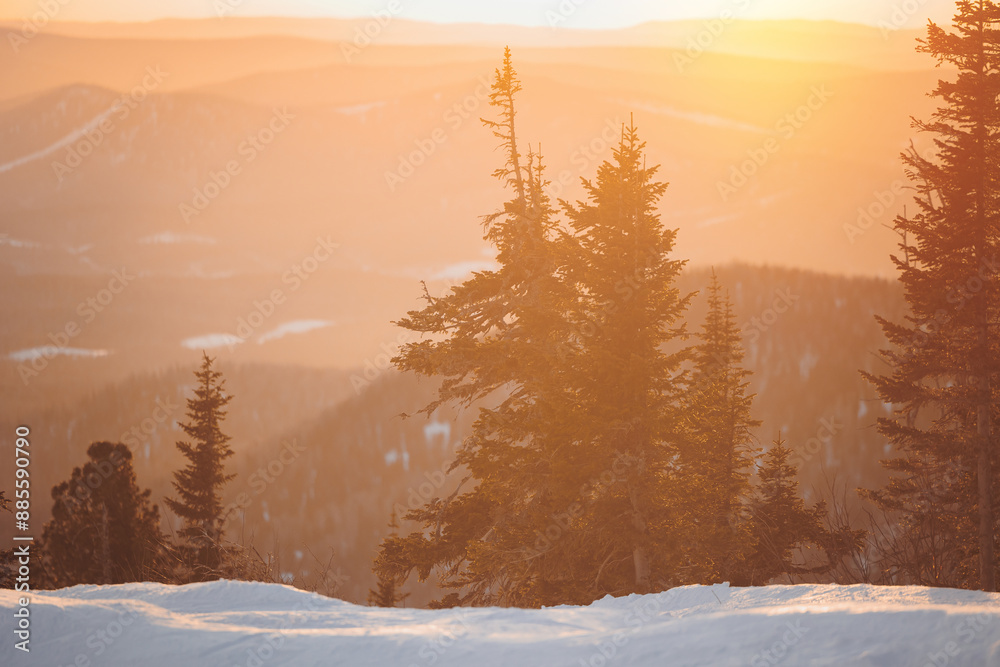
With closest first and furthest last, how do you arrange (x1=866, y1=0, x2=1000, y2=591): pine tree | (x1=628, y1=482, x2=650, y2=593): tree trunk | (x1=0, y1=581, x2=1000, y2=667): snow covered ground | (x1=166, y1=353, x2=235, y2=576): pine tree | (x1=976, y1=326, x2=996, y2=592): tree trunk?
(x1=0, y1=581, x2=1000, y2=667): snow covered ground, (x1=628, y1=482, x2=650, y2=593): tree trunk, (x1=976, y1=326, x2=996, y2=592): tree trunk, (x1=866, y1=0, x2=1000, y2=591): pine tree, (x1=166, y1=353, x2=235, y2=576): pine tree

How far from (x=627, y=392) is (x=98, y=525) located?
24600 millimetres

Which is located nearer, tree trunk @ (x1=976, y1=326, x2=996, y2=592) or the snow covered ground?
the snow covered ground

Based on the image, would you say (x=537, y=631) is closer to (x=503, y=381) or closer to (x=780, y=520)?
(x=503, y=381)

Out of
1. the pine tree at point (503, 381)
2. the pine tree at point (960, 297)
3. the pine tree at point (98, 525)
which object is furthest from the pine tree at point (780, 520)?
the pine tree at point (98, 525)

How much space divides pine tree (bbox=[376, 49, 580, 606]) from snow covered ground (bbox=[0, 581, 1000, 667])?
278 inches

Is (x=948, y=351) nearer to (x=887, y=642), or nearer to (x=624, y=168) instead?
(x=624, y=168)

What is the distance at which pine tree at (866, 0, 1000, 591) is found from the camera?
1636 cm

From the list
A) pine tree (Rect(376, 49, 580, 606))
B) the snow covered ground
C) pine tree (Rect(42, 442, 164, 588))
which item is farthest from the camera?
pine tree (Rect(42, 442, 164, 588))

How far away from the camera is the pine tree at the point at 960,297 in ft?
53.7

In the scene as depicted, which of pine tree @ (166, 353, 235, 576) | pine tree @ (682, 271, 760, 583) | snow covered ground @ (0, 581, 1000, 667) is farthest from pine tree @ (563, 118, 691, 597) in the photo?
pine tree @ (166, 353, 235, 576)

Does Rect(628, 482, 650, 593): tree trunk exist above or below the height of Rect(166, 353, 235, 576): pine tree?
below

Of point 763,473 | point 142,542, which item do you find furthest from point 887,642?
point 142,542

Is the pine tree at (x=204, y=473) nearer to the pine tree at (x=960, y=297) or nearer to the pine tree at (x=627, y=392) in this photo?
the pine tree at (x=627, y=392)

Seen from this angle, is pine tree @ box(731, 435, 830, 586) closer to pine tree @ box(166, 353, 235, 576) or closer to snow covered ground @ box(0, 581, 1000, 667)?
snow covered ground @ box(0, 581, 1000, 667)
